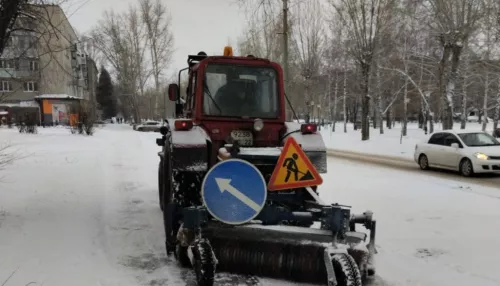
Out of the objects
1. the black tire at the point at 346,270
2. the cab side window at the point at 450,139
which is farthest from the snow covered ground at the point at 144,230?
the cab side window at the point at 450,139

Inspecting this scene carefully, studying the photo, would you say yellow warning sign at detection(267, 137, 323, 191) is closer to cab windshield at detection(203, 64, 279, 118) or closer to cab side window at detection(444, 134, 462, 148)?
cab windshield at detection(203, 64, 279, 118)

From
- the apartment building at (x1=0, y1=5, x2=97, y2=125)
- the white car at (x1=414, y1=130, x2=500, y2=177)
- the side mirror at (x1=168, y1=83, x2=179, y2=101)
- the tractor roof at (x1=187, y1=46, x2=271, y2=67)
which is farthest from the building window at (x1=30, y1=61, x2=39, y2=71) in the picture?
the white car at (x1=414, y1=130, x2=500, y2=177)

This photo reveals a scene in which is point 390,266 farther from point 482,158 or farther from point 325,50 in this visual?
point 325,50

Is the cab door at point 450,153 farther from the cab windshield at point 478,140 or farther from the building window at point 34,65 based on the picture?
the building window at point 34,65

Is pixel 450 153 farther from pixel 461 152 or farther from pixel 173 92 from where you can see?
pixel 173 92

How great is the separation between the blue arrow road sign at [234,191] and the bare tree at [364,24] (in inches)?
1017

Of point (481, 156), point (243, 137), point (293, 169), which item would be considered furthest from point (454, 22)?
point (293, 169)

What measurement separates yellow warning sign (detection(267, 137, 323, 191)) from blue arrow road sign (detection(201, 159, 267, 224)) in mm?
299

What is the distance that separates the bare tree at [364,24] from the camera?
2819cm

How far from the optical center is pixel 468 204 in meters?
9.03

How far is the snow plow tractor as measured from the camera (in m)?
4.14

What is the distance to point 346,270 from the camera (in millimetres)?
3703

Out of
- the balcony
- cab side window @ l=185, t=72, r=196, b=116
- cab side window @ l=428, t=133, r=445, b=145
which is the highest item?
the balcony

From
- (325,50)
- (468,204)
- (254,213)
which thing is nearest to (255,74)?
(254,213)
